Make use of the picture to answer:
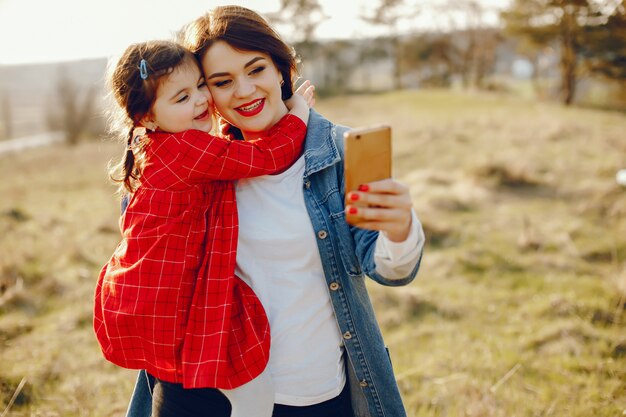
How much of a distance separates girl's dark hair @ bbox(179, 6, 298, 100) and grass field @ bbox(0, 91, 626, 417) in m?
1.22

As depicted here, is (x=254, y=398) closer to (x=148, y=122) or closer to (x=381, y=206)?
(x=381, y=206)

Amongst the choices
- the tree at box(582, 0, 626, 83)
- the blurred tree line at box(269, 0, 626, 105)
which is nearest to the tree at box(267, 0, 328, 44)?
the blurred tree line at box(269, 0, 626, 105)

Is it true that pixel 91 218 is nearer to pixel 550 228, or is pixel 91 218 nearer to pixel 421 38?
pixel 550 228

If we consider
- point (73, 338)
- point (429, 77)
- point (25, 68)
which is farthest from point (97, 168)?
point (25, 68)

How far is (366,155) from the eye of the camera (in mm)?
1283

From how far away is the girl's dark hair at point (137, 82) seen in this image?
172 cm

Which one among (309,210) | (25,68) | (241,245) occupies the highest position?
(309,210)

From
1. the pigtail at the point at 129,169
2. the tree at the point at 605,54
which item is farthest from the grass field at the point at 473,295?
the tree at the point at 605,54

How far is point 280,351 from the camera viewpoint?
163 centimetres

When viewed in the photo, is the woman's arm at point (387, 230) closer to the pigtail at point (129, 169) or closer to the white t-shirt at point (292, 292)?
the white t-shirt at point (292, 292)

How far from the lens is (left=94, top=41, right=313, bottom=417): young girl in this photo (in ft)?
5.16

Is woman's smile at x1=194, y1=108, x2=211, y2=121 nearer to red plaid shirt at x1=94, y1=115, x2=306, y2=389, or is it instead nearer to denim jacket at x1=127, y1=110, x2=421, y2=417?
red plaid shirt at x1=94, y1=115, x2=306, y2=389

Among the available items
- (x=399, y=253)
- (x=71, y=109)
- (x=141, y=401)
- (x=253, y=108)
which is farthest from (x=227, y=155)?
(x=71, y=109)

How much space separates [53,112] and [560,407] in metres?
26.5
